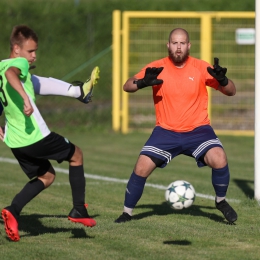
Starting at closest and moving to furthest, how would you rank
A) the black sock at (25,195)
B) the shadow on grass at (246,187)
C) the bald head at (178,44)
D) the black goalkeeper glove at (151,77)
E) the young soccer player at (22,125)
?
1. the young soccer player at (22,125)
2. the black sock at (25,195)
3. the black goalkeeper glove at (151,77)
4. the bald head at (178,44)
5. the shadow on grass at (246,187)

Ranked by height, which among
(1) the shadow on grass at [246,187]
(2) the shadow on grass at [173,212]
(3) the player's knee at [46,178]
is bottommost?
(2) the shadow on grass at [173,212]

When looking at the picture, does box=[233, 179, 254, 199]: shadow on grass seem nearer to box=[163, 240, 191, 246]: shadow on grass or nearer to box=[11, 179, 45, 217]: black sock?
box=[163, 240, 191, 246]: shadow on grass

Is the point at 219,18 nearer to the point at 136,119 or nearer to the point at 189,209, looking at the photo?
the point at 136,119

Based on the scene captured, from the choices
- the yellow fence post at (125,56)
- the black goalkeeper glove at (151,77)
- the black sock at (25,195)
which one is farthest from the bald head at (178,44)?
the yellow fence post at (125,56)

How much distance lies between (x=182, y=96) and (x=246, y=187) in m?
3.25

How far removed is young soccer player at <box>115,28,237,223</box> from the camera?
25.6ft

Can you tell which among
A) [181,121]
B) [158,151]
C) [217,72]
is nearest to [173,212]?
[158,151]

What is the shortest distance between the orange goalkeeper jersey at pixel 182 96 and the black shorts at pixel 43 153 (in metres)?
1.25

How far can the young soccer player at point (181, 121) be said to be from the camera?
7.82m

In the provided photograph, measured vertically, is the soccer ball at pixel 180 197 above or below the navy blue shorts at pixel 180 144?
below

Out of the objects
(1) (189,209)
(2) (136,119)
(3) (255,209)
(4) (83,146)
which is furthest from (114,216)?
(2) (136,119)

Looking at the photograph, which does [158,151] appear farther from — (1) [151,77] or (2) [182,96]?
(1) [151,77]

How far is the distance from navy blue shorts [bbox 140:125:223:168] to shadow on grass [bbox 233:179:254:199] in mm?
2147

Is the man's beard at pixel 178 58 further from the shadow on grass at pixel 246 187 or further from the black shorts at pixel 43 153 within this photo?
the shadow on grass at pixel 246 187
